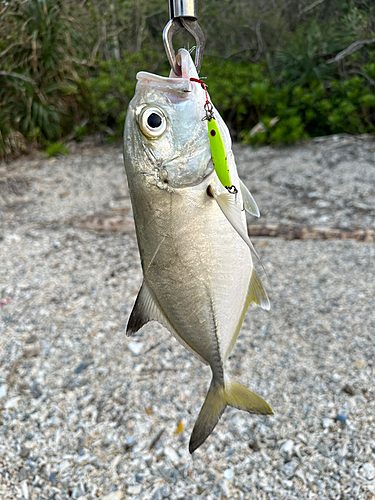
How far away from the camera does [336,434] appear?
187cm

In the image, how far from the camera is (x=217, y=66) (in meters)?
6.09

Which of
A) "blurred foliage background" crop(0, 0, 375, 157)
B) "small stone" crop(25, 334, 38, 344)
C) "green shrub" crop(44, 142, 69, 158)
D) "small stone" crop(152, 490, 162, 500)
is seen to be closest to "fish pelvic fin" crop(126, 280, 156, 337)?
"small stone" crop(152, 490, 162, 500)

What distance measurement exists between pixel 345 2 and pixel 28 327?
551 centimetres

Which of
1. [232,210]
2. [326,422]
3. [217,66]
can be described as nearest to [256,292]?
[232,210]

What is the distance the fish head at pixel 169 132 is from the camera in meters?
0.87

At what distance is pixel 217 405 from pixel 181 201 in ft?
1.95

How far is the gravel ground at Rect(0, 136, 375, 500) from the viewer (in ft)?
5.76

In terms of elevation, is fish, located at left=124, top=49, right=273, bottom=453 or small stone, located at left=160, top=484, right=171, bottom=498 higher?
fish, located at left=124, top=49, right=273, bottom=453

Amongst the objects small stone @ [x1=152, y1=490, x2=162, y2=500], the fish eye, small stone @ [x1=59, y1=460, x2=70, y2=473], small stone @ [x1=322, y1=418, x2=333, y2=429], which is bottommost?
small stone @ [x1=152, y1=490, x2=162, y2=500]

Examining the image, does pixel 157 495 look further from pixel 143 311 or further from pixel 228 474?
pixel 143 311

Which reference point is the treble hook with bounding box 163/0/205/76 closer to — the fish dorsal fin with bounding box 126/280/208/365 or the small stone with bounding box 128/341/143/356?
the fish dorsal fin with bounding box 126/280/208/365

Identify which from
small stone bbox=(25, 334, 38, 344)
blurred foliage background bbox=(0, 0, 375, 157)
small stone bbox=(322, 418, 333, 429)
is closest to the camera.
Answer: small stone bbox=(322, 418, 333, 429)

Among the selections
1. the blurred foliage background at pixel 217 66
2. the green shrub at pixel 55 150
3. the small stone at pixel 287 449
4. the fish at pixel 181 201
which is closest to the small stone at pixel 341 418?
the small stone at pixel 287 449

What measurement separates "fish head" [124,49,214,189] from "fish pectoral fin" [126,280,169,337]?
282 mm
